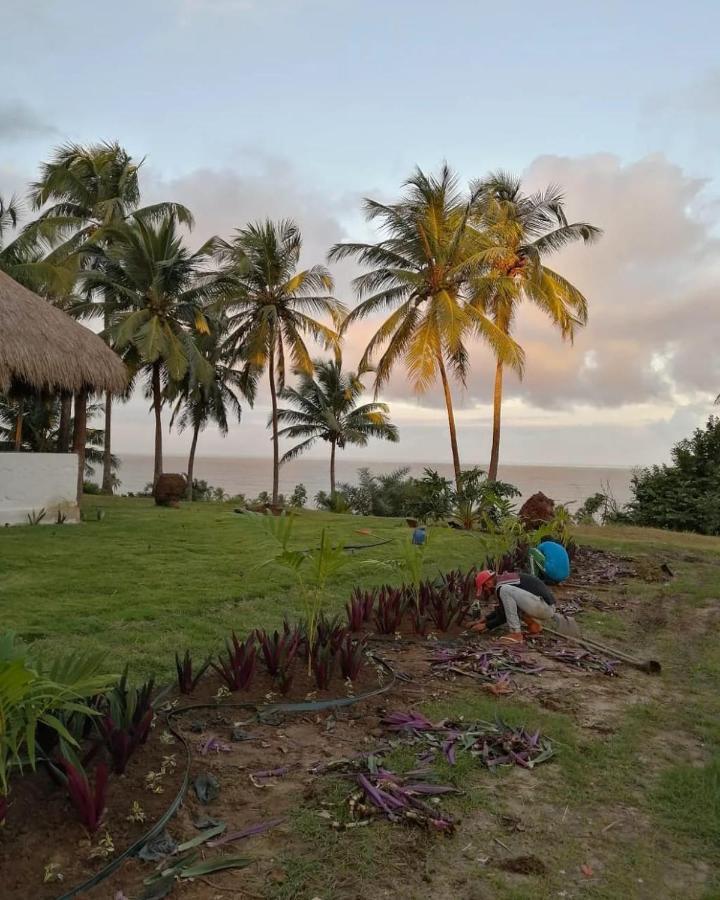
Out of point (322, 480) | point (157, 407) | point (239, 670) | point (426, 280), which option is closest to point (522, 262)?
point (426, 280)

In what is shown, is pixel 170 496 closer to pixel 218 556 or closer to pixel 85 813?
pixel 218 556

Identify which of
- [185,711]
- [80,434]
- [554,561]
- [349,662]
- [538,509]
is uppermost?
[80,434]

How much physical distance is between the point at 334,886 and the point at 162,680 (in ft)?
7.57

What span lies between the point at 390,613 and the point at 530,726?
196 cm

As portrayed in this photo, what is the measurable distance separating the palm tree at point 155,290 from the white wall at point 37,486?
647cm

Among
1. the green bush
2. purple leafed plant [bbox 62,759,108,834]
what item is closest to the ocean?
the green bush

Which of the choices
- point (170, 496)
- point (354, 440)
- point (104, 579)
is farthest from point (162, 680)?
point (354, 440)

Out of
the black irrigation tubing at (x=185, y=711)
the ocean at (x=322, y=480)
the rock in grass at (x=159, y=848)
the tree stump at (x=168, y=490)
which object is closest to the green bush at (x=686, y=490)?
the ocean at (x=322, y=480)

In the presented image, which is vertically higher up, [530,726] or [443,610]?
[443,610]

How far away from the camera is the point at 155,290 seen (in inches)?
787

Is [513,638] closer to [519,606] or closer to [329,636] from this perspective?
[519,606]

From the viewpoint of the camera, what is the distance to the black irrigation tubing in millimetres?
2109

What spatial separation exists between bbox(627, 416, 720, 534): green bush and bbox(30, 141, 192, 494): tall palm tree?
17766 millimetres

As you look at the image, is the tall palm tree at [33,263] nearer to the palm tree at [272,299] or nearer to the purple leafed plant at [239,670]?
the palm tree at [272,299]
